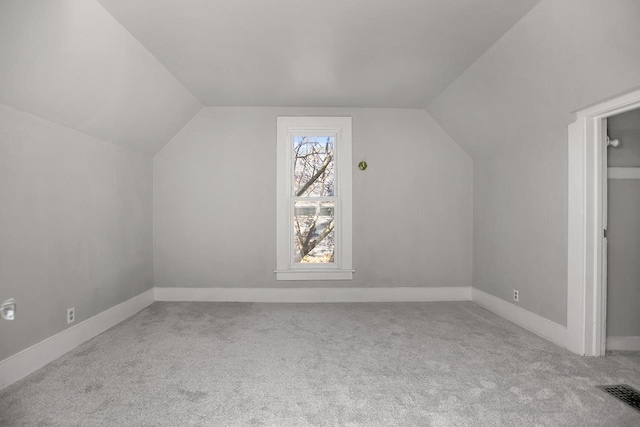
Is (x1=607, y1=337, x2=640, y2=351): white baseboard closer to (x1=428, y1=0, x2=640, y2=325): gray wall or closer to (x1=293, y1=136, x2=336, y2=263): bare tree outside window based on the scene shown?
(x1=428, y1=0, x2=640, y2=325): gray wall

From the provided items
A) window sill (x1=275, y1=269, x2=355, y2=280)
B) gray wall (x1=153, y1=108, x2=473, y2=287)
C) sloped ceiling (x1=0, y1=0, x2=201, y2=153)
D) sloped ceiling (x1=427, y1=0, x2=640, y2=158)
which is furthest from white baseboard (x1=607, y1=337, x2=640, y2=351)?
sloped ceiling (x1=0, y1=0, x2=201, y2=153)

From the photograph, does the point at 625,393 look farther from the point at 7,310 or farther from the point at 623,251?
the point at 7,310

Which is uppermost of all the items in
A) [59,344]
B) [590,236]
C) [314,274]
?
[590,236]

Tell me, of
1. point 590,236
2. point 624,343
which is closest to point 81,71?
point 590,236

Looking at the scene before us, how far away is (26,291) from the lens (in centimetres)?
257

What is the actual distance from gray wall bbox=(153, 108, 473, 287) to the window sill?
0.09m

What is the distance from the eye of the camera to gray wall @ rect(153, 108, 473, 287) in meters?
4.70

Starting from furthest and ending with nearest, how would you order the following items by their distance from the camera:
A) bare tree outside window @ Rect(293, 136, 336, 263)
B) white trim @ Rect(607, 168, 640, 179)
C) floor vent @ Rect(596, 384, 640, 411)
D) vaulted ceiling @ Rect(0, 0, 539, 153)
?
bare tree outside window @ Rect(293, 136, 336, 263)
white trim @ Rect(607, 168, 640, 179)
vaulted ceiling @ Rect(0, 0, 539, 153)
floor vent @ Rect(596, 384, 640, 411)

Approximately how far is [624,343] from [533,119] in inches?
81.3

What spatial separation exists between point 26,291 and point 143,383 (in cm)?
111

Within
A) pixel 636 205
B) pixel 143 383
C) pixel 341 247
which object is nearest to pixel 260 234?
pixel 341 247

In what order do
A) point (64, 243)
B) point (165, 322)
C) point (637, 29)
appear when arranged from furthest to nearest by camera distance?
point (165, 322) → point (64, 243) → point (637, 29)

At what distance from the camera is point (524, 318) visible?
11.8ft

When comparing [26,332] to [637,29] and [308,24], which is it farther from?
[637,29]
